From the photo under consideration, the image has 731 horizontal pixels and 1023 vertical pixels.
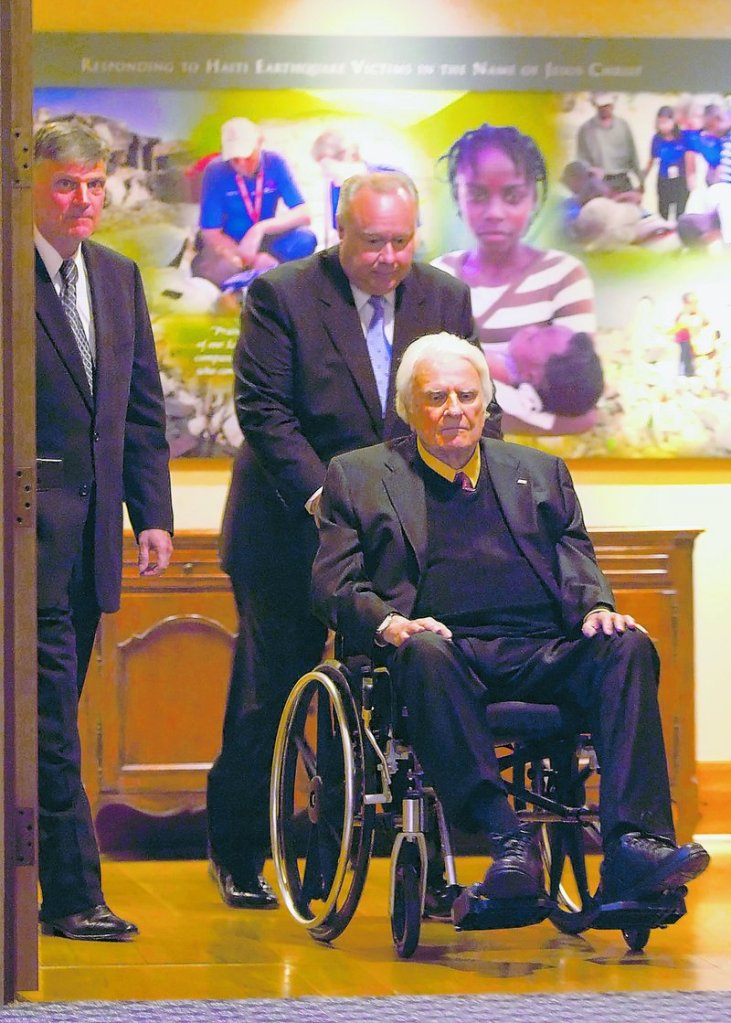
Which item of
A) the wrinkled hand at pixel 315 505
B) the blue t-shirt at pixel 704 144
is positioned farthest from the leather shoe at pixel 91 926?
the blue t-shirt at pixel 704 144

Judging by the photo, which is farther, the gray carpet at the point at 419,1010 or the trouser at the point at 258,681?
the trouser at the point at 258,681

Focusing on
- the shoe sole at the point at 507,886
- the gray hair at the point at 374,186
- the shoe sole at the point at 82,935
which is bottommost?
the shoe sole at the point at 82,935

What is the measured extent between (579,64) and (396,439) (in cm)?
198

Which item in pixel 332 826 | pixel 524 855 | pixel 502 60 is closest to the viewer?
pixel 524 855

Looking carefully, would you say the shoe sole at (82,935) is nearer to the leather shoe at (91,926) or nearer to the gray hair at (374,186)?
the leather shoe at (91,926)

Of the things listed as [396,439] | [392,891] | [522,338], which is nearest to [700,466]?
[522,338]

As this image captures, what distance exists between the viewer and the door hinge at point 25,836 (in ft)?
9.35

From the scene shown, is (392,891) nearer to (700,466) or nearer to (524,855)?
(524,855)

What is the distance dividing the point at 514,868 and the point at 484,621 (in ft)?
1.70

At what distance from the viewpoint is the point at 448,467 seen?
3455 mm

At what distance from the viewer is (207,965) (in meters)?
3.18

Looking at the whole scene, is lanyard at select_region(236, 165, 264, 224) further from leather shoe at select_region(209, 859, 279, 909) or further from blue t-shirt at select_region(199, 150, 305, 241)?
leather shoe at select_region(209, 859, 279, 909)

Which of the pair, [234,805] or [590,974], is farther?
[234,805]

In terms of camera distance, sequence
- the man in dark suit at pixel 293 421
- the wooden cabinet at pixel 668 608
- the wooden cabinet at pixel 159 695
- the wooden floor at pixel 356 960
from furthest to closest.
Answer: the wooden cabinet at pixel 668 608 → the wooden cabinet at pixel 159 695 → the man in dark suit at pixel 293 421 → the wooden floor at pixel 356 960
